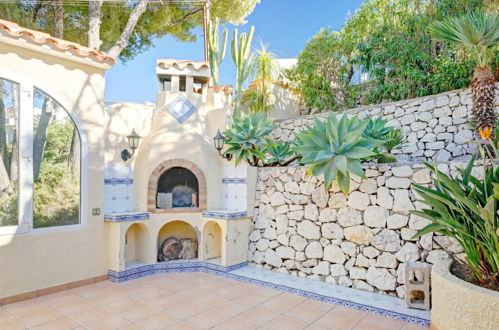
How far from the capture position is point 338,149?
5.06 meters

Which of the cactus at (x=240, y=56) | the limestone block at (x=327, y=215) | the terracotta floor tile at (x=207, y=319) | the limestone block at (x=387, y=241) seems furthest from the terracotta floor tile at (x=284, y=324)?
the cactus at (x=240, y=56)

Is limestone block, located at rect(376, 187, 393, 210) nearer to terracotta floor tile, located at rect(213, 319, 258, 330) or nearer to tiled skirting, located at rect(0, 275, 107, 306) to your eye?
terracotta floor tile, located at rect(213, 319, 258, 330)

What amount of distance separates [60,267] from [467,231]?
6173 millimetres

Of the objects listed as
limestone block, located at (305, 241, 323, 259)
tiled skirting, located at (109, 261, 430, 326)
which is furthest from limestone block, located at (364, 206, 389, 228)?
tiled skirting, located at (109, 261, 430, 326)

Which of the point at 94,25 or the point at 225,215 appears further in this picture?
the point at 94,25

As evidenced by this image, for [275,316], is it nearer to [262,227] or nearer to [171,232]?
[262,227]

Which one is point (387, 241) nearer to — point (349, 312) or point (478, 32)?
point (349, 312)

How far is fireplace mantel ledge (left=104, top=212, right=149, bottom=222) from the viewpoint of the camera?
5848mm

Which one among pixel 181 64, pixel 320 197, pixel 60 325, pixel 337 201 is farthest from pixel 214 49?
pixel 60 325

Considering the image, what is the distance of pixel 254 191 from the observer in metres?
6.87

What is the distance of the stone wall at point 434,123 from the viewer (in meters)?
7.11

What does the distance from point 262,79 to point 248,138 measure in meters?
4.27

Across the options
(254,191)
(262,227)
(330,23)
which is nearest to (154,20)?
(330,23)

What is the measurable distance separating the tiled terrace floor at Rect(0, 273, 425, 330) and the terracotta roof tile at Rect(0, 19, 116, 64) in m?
4.22
